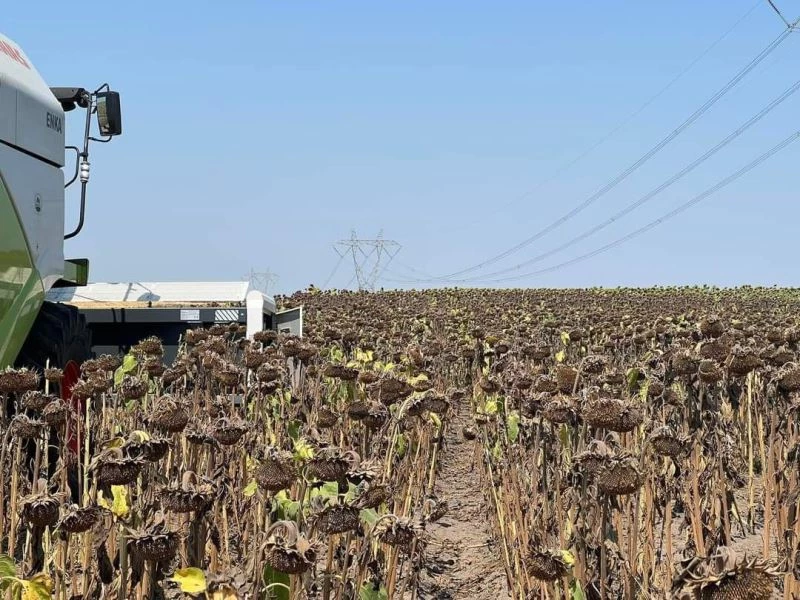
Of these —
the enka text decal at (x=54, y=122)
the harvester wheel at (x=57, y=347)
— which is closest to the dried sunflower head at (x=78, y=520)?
the harvester wheel at (x=57, y=347)

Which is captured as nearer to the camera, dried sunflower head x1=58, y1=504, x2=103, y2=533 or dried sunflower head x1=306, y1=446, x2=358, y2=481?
dried sunflower head x1=58, y1=504, x2=103, y2=533

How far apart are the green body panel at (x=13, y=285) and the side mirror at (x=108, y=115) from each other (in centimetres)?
173

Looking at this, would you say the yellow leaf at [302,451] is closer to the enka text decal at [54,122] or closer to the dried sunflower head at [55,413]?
the dried sunflower head at [55,413]

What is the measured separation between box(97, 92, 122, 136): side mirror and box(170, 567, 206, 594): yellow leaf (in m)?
6.78

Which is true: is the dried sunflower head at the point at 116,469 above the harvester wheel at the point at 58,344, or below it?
below

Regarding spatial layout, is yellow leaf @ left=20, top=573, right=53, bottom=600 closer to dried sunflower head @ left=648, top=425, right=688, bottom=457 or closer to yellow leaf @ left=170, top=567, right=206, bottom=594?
yellow leaf @ left=170, top=567, right=206, bottom=594

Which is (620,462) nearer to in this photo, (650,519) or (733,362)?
(650,519)

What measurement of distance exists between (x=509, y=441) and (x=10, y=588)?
11.9 ft

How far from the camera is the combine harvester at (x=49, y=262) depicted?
6.92 metres

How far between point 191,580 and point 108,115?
682 centimetres

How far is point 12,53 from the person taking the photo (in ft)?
24.7

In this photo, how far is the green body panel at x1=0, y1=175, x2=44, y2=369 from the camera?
662 centimetres

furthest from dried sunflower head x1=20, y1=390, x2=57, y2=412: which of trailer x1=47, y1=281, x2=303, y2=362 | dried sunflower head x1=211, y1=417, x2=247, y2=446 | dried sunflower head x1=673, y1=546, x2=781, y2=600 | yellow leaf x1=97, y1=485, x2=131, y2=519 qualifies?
trailer x1=47, y1=281, x2=303, y2=362

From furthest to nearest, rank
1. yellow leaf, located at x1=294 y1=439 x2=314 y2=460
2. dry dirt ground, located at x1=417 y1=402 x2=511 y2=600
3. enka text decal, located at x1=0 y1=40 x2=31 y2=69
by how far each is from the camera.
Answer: enka text decal, located at x1=0 y1=40 x2=31 y2=69, dry dirt ground, located at x1=417 y1=402 x2=511 y2=600, yellow leaf, located at x1=294 y1=439 x2=314 y2=460
